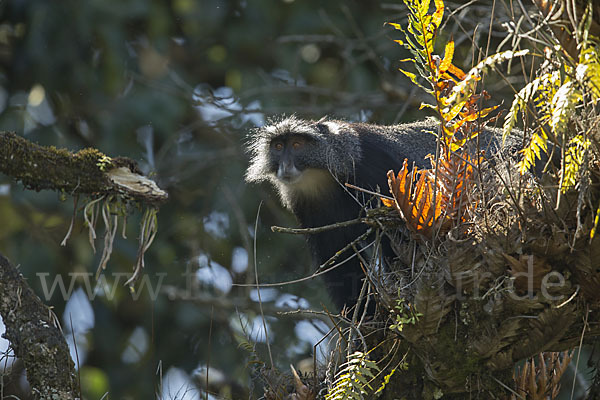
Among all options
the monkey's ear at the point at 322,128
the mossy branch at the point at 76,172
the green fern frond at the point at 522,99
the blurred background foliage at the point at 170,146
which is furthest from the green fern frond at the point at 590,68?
the blurred background foliage at the point at 170,146

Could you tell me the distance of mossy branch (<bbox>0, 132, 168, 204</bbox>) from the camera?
3.40 meters

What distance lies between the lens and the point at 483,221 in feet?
9.68

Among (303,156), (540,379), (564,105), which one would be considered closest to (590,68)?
(564,105)

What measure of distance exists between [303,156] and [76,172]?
271 centimetres

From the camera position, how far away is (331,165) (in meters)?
5.64

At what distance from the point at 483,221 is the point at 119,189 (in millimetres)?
1705

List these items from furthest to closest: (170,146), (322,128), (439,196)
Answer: (170,146) → (322,128) → (439,196)

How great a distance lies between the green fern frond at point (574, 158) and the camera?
8.07 feet

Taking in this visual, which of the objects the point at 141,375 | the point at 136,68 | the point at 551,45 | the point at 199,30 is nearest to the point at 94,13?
the point at 136,68

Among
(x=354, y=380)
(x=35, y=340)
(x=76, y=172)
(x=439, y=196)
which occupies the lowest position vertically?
(x=35, y=340)

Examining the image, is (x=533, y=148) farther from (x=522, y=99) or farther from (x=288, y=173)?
(x=288, y=173)

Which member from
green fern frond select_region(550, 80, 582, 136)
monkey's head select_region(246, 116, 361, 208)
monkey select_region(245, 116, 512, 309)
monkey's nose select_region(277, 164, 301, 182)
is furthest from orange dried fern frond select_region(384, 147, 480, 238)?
monkey's nose select_region(277, 164, 301, 182)

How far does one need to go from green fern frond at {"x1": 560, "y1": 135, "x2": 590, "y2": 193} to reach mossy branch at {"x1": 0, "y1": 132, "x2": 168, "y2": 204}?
186cm

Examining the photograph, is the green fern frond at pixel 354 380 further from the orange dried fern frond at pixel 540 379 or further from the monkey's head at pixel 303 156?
the monkey's head at pixel 303 156
